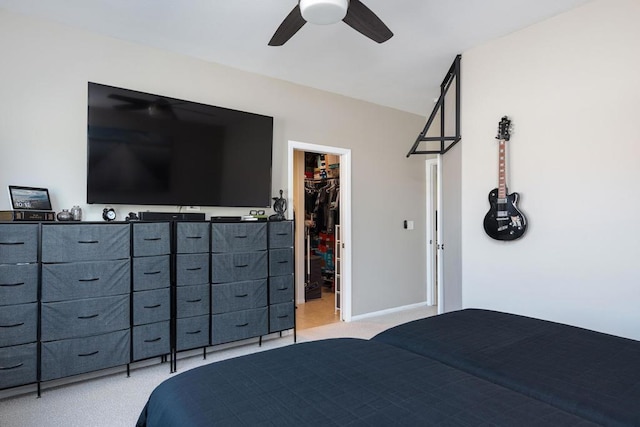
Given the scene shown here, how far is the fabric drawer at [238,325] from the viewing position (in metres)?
3.14

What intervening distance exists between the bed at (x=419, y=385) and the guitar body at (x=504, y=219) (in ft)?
4.43

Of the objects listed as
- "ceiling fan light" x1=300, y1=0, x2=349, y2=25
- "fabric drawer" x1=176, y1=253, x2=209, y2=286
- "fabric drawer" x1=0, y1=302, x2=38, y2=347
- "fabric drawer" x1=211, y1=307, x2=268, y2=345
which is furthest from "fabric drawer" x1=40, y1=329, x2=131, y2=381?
"ceiling fan light" x1=300, y1=0, x2=349, y2=25

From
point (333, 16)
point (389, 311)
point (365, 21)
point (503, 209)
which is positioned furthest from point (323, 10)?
point (389, 311)

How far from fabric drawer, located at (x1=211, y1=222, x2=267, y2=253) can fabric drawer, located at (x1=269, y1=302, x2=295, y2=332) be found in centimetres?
60

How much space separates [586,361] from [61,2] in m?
3.69

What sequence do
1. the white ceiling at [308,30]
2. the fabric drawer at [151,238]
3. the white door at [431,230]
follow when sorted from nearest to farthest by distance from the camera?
the white ceiling at [308,30] < the fabric drawer at [151,238] < the white door at [431,230]

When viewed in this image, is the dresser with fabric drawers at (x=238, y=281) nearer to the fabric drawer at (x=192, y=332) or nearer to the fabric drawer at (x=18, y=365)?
the fabric drawer at (x=192, y=332)

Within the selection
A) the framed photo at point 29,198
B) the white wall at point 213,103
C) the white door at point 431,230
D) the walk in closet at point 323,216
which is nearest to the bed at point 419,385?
the framed photo at point 29,198

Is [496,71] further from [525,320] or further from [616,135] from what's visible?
[525,320]

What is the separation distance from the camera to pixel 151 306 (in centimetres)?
285

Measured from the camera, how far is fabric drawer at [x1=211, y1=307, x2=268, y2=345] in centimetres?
314

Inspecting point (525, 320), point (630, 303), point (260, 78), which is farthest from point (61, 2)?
point (630, 303)

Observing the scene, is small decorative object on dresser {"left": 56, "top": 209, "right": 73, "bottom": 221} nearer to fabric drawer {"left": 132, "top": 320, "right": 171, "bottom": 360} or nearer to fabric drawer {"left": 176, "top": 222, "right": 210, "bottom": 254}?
fabric drawer {"left": 176, "top": 222, "right": 210, "bottom": 254}

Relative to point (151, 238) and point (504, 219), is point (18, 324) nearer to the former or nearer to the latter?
point (151, 238)
